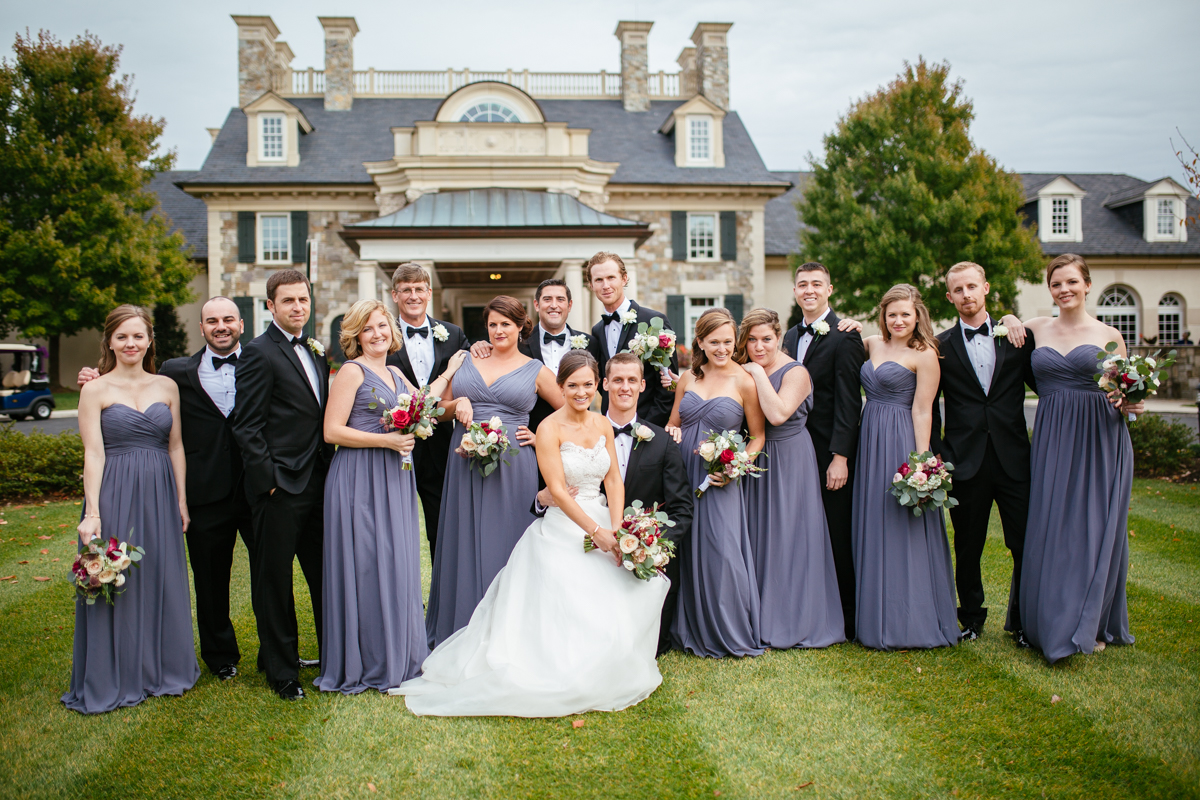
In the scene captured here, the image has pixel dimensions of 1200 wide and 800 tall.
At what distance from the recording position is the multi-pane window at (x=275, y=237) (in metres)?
25.8

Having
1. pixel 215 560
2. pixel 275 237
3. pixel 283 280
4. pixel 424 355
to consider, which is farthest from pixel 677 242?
pixel 215 560

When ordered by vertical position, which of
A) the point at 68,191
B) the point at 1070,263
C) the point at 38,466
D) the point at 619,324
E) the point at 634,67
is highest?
the point at 634,67

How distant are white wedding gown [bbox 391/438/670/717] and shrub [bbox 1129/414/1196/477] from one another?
10108 mm

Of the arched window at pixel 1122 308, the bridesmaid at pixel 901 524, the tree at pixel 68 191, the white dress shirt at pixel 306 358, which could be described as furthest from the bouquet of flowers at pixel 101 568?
the arched window at pixel 1122 308

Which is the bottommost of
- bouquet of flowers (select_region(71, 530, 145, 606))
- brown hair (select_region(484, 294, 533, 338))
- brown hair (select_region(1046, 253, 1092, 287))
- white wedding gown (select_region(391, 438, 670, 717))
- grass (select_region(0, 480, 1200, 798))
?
grass (select_region(0, 480, 1200, 798))

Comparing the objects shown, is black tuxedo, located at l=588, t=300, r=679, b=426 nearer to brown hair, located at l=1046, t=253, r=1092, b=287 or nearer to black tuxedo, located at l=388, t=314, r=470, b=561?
black tuxedo, located at l=388, t=314, r=470, b=561

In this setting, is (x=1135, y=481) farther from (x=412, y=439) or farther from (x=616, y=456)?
(x=412, y=439)

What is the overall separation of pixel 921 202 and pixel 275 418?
2133cm

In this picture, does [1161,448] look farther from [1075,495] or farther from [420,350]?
[420,350]

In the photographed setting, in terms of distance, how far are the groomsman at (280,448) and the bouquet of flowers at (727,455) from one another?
2375 millimetres

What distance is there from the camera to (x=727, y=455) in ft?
15.7

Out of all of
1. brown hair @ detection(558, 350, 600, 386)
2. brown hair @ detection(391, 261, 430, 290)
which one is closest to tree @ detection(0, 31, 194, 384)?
brown hair @ detection(391, 261, 430, 290)

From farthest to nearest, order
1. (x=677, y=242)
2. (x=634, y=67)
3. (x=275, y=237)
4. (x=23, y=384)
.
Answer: (x=634, y=67), (x=677, y=242), (x=275, y=237), (x=23, y=384)

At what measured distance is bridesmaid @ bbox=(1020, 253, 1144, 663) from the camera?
15.3 ft
